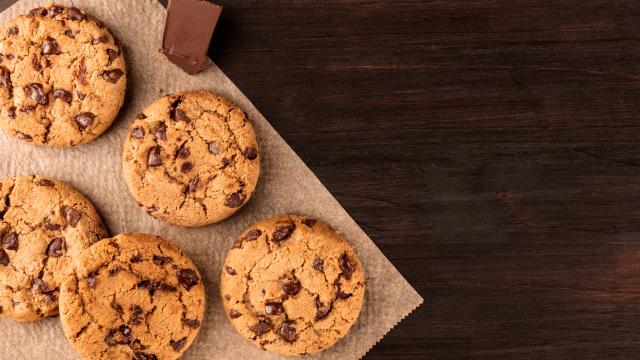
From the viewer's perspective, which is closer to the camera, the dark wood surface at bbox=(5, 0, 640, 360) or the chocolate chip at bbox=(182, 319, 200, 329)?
the chocolate chip at bbox=(182, 319, 200, 329)

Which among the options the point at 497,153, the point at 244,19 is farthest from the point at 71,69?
the point at 497,153

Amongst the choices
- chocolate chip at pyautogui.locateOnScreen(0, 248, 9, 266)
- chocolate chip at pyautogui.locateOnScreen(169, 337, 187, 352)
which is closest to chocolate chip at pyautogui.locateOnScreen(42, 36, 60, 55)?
chocolate chip at pyautogui.locateOnScreen(0, 248, 9, 266)

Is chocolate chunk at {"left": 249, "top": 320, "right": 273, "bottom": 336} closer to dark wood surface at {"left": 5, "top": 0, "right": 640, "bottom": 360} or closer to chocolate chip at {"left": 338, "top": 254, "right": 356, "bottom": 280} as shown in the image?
chocolate chip at {"left": 338, "top": 254, "right": 356, "bottom": 280}

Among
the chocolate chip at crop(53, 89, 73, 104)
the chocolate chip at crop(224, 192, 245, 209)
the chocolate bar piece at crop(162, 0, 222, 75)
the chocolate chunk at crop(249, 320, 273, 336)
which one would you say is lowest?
the chocolate chunk at crop(249, 320, 273, 336)

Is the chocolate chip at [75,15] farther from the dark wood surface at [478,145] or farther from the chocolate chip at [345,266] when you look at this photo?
the chocolate chip at [345,266]

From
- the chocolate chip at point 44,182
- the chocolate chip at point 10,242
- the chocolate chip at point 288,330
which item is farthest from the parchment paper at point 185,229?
the chocolate chip at point 10,242

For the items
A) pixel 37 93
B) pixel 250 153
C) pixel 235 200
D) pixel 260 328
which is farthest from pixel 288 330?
pixel 37 93

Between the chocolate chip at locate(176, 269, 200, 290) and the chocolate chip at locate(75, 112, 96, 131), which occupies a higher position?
the chocolate chip at locate(75, 112, 96, 131)
